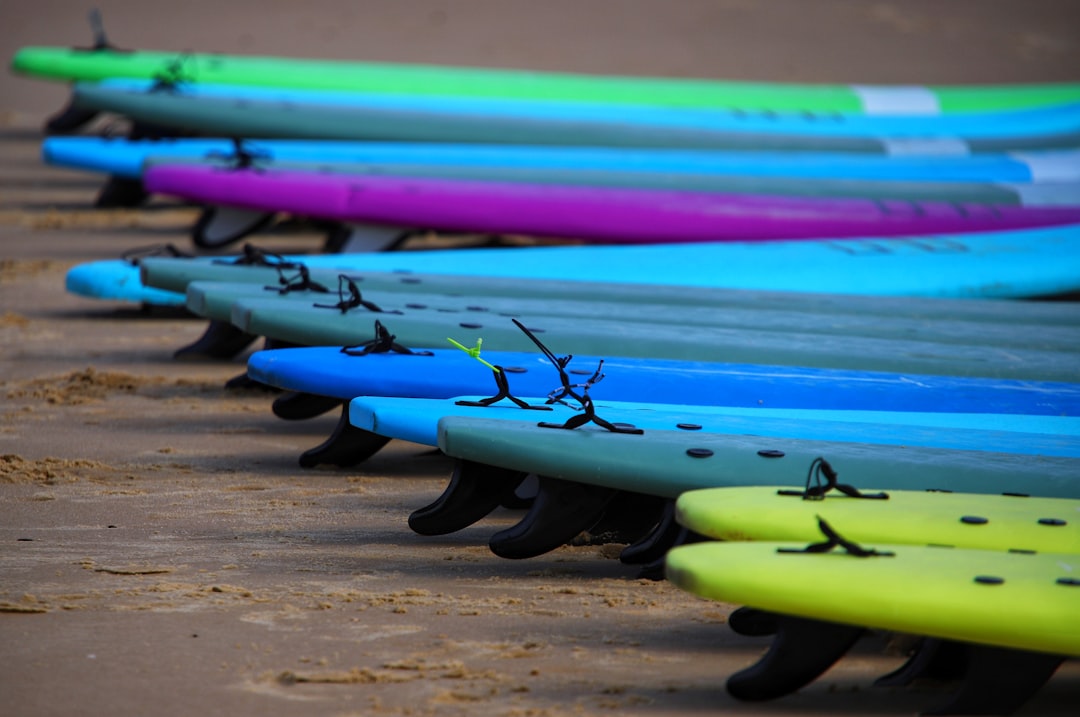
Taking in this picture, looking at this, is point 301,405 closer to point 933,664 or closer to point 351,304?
point 351,304

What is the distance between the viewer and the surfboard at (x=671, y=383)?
4039mm

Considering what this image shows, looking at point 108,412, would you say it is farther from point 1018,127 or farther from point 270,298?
point 1018,127

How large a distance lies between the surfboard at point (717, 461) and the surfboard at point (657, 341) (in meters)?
1.01

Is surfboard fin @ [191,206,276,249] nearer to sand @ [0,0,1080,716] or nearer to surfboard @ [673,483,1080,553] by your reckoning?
sand @ [0,0,1080,716]

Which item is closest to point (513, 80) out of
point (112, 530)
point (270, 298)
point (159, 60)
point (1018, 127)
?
point (159, 60)

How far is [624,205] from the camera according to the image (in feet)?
24.0

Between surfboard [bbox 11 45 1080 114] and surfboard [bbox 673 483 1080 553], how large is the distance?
24.8 ft

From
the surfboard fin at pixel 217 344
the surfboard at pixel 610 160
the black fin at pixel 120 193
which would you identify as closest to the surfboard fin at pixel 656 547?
the surfboard fin at pixel 217 344

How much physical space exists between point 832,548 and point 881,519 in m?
0.23

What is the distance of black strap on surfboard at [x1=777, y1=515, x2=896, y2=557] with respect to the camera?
2656 mm

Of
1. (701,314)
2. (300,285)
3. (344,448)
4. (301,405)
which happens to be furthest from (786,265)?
(344,448)

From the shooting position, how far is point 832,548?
2691 mm

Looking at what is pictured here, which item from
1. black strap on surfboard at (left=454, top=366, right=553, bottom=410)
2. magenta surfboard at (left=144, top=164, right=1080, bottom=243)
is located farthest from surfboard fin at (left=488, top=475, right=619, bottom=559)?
magenta surfboard at (left=144, top=164, right=1080, bottom=243)

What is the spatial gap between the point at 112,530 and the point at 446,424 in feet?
2.79
